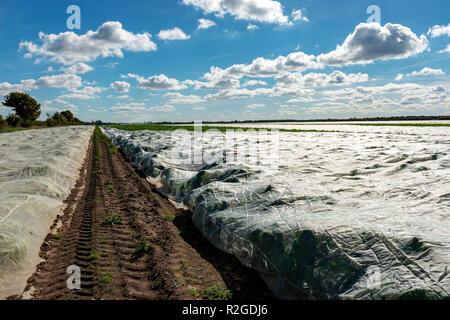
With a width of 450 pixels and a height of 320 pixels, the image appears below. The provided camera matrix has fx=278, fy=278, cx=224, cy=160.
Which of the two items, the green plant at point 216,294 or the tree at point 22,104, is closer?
the green plant at point 216,294

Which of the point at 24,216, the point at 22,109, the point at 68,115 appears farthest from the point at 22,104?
the point at 24,216

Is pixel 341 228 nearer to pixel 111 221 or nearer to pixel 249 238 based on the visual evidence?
pixel 249 238

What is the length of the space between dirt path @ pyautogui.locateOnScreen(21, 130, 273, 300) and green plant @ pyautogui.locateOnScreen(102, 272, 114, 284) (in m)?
0.02

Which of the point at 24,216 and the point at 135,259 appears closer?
the point at 135,259

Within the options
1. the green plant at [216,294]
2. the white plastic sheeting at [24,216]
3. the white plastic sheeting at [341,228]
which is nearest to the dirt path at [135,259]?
the green plant at [216,294]

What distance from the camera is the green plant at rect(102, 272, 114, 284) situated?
175 inches

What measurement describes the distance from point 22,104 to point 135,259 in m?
87.9

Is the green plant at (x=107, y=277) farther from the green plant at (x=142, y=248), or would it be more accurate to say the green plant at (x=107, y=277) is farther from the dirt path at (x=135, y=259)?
the green plant at (x=142, y=248)

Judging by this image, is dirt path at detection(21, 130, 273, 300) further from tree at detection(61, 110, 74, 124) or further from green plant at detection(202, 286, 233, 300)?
tree at detection(61, 110, 74, 124)

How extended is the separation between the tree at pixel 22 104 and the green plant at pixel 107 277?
88.1m

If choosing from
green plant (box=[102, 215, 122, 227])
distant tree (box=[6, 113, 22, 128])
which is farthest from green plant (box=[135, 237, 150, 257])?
distant tree (box=[6, 113, 22, 128])

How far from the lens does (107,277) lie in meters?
4.55

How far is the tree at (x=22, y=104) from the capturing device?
239ft

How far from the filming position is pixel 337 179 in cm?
766
